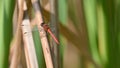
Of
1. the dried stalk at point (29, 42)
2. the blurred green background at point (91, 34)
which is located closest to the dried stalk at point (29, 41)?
the dried stalk at point (29, 42)

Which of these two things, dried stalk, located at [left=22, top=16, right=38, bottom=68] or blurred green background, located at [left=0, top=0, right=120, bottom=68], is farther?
blurred green background, located at [left=0, top=0, right=120, bottom=68]

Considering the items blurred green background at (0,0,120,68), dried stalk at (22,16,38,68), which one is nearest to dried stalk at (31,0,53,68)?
dried stalk at (22,16,38,68)

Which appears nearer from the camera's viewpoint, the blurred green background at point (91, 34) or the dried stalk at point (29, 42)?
the dried stalk at point (29, 42)

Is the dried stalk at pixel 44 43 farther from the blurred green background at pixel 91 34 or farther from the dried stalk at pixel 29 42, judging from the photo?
the blurred green background at pixel 91 34

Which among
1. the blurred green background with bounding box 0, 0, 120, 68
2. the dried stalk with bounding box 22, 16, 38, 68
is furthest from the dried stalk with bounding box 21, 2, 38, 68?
the blurred green background with bounding box 0, 0, 120, 68

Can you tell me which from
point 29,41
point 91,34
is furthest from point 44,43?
point 91,34

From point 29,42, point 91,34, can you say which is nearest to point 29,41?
point 29,42

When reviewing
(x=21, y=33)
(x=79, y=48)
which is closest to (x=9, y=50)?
(x=21, y=33)

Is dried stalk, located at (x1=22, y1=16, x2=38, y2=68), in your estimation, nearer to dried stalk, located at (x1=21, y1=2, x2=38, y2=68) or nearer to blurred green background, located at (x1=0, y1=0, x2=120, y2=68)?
dried stalk, located at (x1=21, y1=2, x2=38, y2=68)

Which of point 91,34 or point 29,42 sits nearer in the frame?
point 29,42

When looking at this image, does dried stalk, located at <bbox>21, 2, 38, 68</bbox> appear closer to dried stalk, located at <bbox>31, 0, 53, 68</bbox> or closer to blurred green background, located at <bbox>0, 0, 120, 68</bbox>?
dried stalk, located at <bbox>31, 0, 53, 68</bbox>

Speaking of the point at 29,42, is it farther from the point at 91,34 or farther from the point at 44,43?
the point at 91,34

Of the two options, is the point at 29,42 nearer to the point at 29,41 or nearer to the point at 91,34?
the point at 29,41
